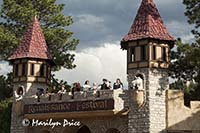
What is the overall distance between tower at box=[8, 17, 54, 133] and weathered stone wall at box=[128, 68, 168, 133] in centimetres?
820

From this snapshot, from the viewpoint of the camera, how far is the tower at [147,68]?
24.2 metres

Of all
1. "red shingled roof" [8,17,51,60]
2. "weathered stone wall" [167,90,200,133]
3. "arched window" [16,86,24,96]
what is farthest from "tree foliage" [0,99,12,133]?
"weathered stone wall" [167,90,200,133]

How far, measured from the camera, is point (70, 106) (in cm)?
2698

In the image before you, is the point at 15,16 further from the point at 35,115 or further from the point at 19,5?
the point at 35,115

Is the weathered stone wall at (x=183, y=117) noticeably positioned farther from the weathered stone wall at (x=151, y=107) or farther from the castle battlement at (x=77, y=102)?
the castle battlement at (x=77, y=102)

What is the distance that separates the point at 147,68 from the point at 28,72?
955 cm

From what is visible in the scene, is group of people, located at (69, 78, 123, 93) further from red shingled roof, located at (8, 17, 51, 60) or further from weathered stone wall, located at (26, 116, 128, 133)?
red shingled roof, located at (8, 17, 51, 60)

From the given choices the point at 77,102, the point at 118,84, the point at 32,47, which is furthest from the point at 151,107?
the point at 32,47

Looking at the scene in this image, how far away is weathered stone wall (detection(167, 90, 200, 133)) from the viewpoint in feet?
79.1

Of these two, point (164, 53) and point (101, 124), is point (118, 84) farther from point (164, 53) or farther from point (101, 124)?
point (164, 53)

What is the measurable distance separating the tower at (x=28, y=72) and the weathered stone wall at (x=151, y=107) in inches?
323

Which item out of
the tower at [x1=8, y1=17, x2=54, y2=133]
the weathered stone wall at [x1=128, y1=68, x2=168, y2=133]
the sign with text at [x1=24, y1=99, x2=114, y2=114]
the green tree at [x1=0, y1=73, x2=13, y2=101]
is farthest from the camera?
the green tree at [x1=0, y1=73, x2=13, y2=101]

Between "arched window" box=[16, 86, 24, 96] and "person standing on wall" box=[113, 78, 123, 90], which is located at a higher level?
"person standing on wall" box=[113, 78, 123, 90]

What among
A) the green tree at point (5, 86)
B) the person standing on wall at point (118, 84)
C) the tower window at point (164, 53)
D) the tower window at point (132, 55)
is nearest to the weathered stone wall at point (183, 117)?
the tower window at point (164, 53)
